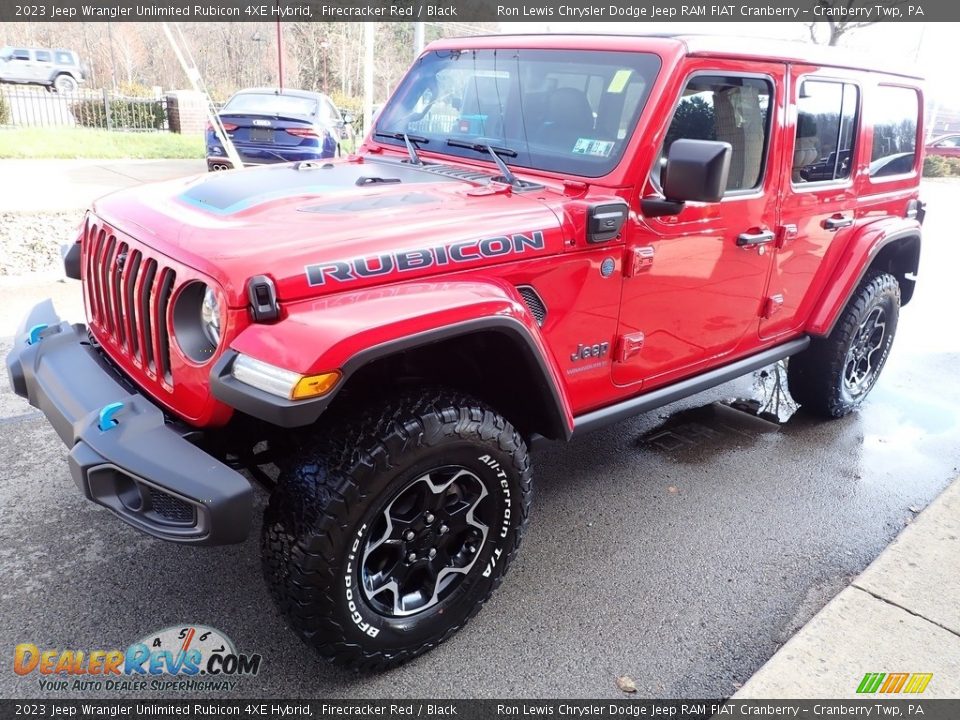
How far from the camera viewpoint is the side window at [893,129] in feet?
13.4

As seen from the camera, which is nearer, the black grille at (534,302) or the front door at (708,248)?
the black grille at (534,302)

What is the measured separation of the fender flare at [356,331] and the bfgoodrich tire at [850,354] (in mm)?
2643

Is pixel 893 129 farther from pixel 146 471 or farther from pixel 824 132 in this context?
pixel 146 471

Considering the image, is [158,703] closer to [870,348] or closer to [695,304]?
[695,304]

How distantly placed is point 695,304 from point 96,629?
2643 mm

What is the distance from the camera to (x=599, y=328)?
2857mm

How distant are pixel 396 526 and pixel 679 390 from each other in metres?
1.60

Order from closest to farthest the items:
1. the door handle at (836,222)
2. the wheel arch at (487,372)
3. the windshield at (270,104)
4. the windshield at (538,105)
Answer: the wheel arch at (487,372)
the windshield at (538,105)
the door handle at (836,222)
the windshield at (270,104)

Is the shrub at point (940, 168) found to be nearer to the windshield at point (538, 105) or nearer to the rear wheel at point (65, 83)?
the windshield at point (538, 105)

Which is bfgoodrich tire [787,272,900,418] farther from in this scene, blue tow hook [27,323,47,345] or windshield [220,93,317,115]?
windshield [220,93,317,115]

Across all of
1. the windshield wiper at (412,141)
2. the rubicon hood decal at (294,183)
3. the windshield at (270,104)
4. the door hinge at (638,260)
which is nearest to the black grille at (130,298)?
the rubicon hood decal at (294,183)

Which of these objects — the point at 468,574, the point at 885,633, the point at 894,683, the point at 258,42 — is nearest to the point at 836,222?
the point at 885,633

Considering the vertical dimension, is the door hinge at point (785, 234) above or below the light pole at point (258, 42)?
below

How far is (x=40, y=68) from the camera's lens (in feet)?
84.2
